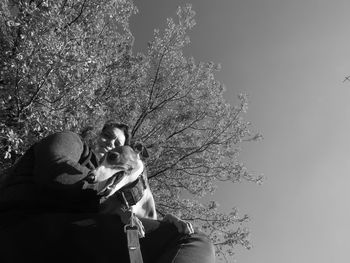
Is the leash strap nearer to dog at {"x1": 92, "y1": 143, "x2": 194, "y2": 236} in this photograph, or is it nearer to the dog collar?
dog at {"x1": 92, "y1": 143, "x2": 194, "y2": 236}

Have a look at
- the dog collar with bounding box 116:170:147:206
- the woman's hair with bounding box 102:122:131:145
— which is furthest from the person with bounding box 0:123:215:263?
the woman's hair with bounding box 102:122:131:145

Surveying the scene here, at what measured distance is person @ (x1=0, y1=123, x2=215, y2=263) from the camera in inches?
68.0

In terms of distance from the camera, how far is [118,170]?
6.50 ft

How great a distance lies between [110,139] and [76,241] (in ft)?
3.77

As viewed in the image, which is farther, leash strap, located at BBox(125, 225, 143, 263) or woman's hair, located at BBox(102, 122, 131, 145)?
woman's hair, located at BBox(102, 122, 131, 145)

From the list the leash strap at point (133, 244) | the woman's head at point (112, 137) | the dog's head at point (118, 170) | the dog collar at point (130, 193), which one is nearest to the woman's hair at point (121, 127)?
the woman's head at point (112, 137)

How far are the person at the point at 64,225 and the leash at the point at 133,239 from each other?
85 millimetres

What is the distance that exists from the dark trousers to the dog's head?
0.60 feet

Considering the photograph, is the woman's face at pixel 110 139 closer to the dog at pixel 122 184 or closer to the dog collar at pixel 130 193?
the dog at pixel 122 184

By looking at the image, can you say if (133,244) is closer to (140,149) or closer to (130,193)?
(130,193)

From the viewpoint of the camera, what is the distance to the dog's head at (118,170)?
1.92 meters

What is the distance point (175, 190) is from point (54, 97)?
6.88 metres

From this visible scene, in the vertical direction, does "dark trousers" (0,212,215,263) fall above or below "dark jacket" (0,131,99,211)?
below

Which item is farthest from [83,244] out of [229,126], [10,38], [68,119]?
[229,126]
